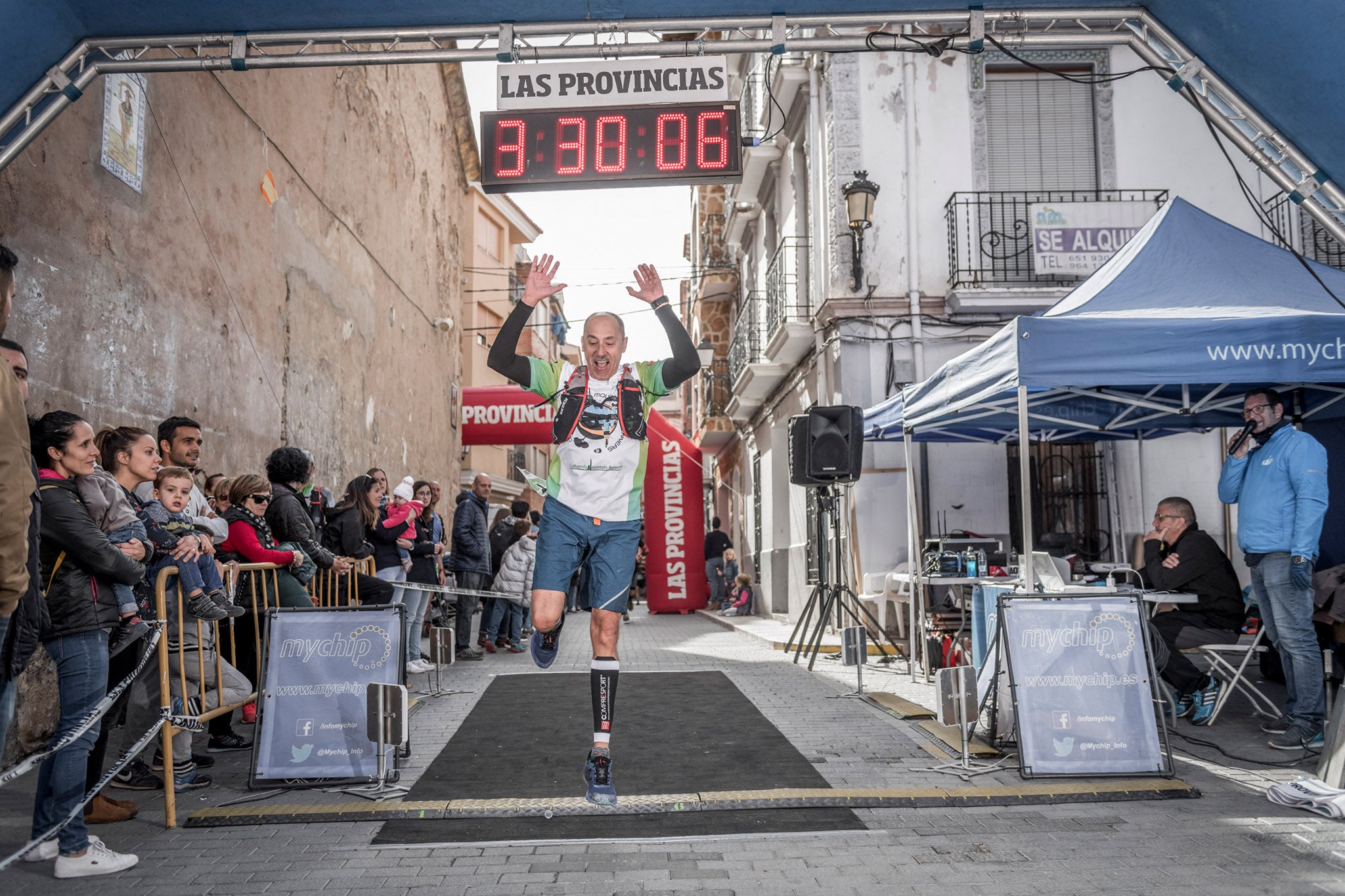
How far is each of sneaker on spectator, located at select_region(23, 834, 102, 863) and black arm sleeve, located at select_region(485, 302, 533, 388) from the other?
8.59ft

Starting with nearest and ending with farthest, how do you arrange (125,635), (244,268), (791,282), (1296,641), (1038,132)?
(125,635) → (1296,641) → (244,268) → (1038,132) → (791,282)

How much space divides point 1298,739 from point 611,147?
5643 mm

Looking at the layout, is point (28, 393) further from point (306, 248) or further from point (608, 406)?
point (306, 248)

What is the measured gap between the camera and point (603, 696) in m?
4.99

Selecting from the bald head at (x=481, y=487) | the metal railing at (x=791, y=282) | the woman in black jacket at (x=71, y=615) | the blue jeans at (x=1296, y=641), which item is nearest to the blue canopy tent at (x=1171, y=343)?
the blue jeans at (x=1296, y=641)

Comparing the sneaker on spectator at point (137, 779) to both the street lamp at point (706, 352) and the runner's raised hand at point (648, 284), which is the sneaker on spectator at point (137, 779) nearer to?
the runner's raised hand at point (648, 284)

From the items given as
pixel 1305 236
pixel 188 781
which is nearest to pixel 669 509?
pixel 1305 236

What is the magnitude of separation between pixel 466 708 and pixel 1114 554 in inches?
362

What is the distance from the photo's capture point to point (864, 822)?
183 inches

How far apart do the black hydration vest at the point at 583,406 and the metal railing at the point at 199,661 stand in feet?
6.20

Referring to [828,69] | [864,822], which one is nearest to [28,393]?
[864,822]

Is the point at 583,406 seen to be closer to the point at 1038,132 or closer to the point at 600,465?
the point at 600,465

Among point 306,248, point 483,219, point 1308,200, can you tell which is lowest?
point 1308,200

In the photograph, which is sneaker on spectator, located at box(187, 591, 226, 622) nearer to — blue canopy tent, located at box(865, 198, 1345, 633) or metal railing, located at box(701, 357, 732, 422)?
blue canopy tent, located at box(865, 198, 1345, 633)
